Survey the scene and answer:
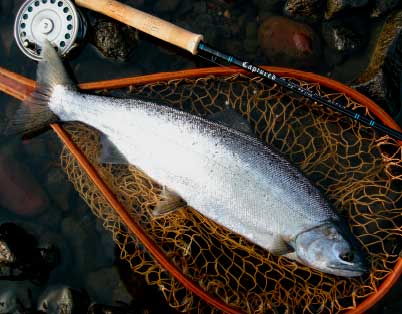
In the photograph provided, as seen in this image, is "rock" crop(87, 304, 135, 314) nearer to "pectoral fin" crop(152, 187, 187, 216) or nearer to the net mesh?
the net mesh

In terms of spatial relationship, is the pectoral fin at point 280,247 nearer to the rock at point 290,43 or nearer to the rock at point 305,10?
the rock at point 290,43

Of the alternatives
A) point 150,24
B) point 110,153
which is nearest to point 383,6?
point 150,24

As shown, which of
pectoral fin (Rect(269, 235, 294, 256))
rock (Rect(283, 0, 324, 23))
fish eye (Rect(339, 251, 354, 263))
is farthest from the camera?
rock (Rect(283, 0, 324, 23))

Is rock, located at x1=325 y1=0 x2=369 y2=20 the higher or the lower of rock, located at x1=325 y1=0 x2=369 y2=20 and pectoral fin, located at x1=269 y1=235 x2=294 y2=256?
the higher

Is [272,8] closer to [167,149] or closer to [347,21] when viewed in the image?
[347,21]

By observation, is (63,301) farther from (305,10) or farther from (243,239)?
(305,10)

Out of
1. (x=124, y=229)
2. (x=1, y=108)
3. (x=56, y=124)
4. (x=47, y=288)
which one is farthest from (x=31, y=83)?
(x=47, y=288)

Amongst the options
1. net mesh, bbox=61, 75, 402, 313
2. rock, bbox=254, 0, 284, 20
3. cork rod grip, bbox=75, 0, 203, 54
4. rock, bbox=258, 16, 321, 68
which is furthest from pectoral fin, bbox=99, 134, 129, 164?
rock, bbox=254, 0, 284, 20

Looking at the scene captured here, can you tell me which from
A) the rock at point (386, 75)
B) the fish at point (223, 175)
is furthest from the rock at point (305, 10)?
the fish at point (223, 175)
